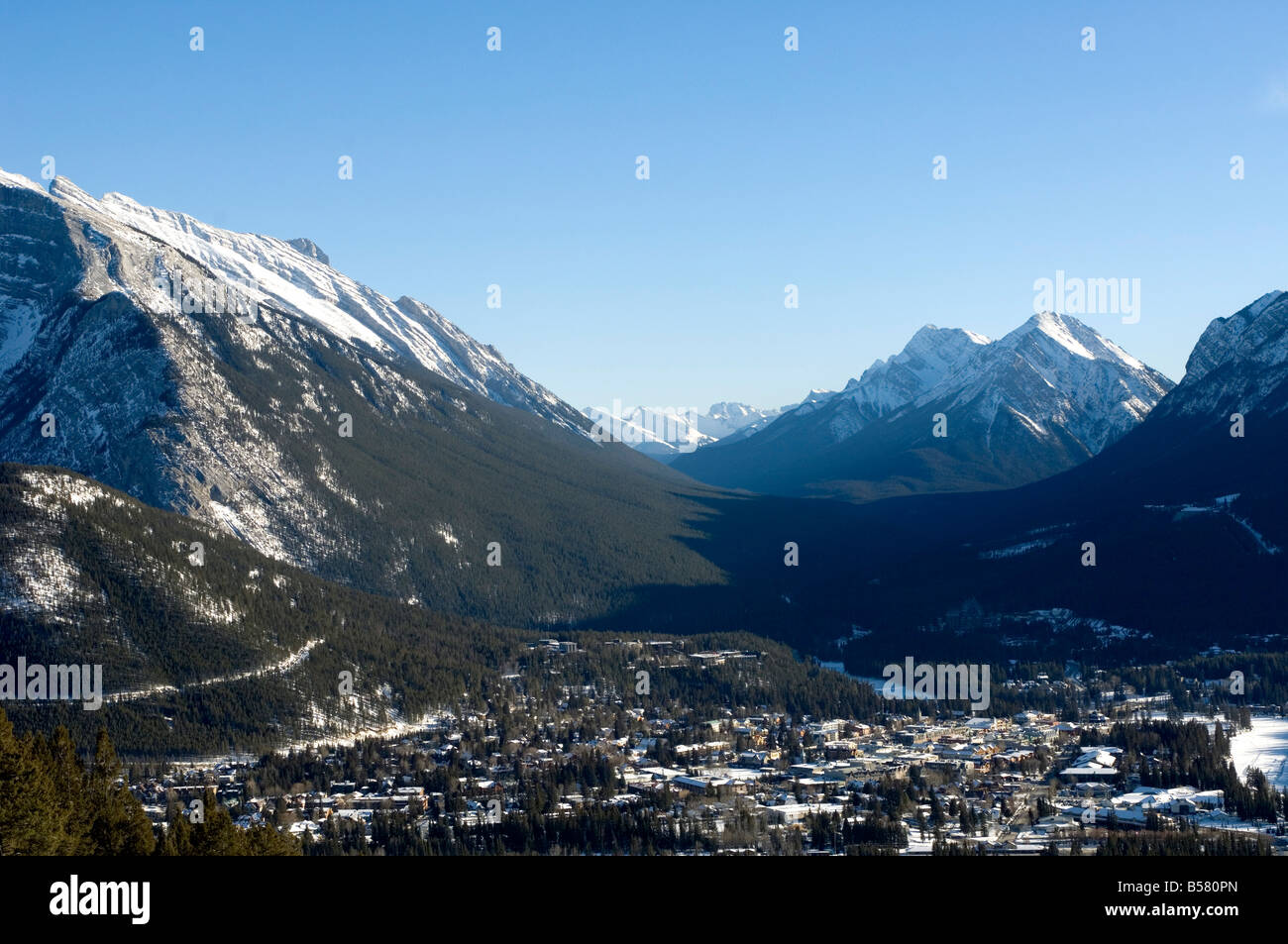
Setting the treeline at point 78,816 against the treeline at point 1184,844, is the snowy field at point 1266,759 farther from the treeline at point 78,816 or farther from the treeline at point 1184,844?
the treeline at point 78,816

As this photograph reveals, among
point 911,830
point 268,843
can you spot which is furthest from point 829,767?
point 268,843

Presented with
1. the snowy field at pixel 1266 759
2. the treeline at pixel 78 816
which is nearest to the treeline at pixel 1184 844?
the snowy field at pixel 1266 759

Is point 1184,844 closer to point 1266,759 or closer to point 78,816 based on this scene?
point 1266,759

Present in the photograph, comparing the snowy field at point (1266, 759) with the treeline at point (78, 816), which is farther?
the snowy field at point (1266, 759)

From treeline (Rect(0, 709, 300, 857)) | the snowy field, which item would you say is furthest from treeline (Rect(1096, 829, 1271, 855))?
treeline (Rect(0, 709, 300, 857))

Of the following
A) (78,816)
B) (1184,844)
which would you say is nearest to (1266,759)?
(1184,844)
